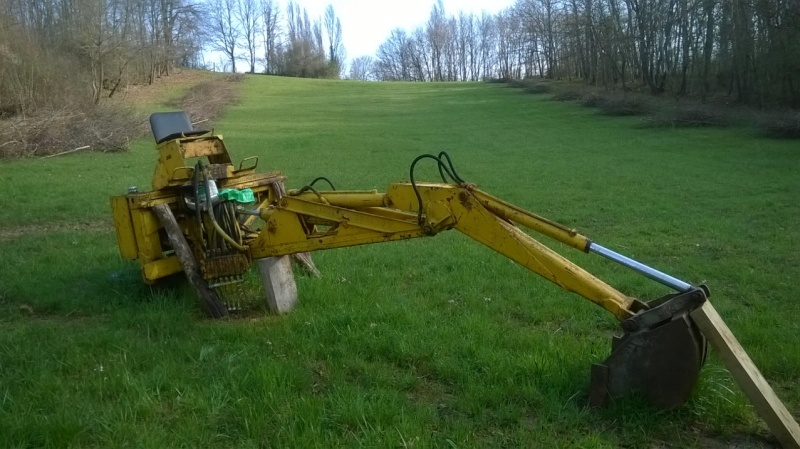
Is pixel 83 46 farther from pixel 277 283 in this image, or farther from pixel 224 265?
pixel 277 283

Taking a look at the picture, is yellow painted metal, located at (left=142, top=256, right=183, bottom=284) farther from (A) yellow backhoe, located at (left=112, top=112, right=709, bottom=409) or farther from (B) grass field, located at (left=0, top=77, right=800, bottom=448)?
(B) grass field, located at (left=0, top=77, right=800, bottom=448)

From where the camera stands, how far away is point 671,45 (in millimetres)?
43500

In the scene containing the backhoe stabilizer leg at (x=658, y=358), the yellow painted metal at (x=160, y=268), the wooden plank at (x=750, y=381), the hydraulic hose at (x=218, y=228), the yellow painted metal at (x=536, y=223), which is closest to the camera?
the wooden plank at (x=750, y=381)

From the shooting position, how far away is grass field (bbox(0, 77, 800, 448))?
4.11 meters

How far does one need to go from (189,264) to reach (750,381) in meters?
4.68

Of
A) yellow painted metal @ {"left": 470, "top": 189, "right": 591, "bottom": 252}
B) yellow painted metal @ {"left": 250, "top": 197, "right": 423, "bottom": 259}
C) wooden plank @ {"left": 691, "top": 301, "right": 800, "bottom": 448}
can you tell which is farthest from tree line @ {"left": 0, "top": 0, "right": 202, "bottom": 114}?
wooden plank @ {"left": 691, "top": 301, "right": 800, "bottom": 448}

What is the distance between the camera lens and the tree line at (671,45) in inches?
1241

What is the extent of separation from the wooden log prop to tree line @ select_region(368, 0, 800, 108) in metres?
29.9

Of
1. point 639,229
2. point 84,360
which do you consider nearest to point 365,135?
point 639,229

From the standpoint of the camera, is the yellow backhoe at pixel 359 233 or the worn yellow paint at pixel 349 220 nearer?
the yellow backhoe at pixel 359 233

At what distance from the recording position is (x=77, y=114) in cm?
2456

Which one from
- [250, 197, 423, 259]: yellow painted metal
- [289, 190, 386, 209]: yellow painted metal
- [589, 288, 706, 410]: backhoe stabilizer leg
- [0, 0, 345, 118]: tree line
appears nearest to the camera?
[589, 288, 706, 410]: backhoe stabilizer leg

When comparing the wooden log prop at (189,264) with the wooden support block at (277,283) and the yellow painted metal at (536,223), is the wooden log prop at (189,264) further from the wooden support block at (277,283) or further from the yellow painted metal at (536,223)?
the yellow painted metal at (536,223)

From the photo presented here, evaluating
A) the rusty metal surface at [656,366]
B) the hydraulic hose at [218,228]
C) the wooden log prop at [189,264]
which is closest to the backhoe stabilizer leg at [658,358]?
the rusty metal surface at [656,366]
